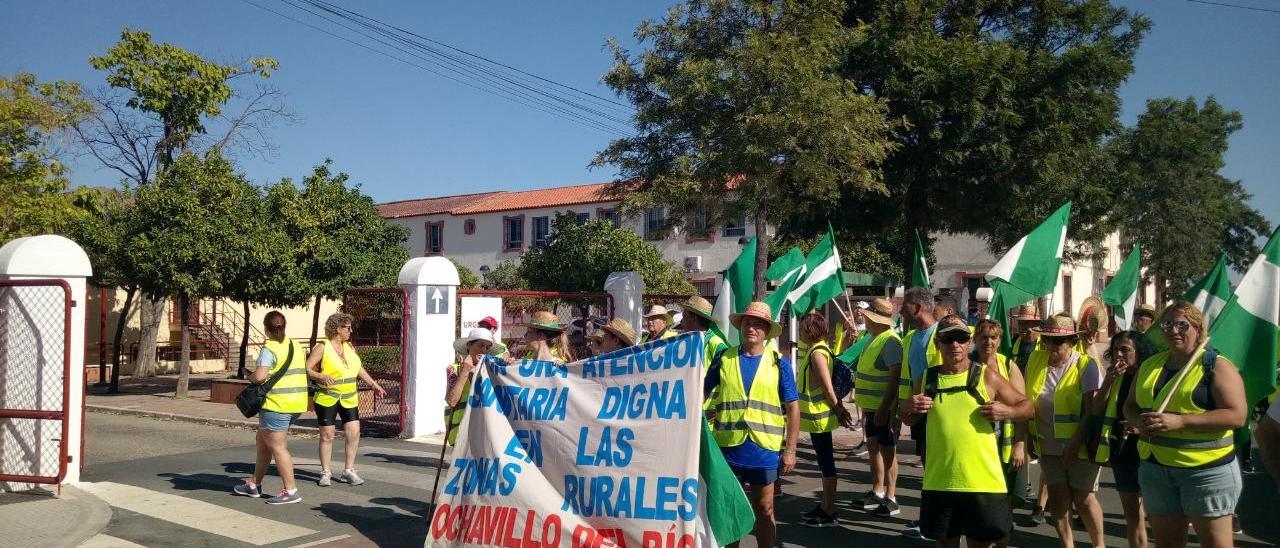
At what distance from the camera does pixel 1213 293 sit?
6070mm

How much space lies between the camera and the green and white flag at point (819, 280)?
444 inches

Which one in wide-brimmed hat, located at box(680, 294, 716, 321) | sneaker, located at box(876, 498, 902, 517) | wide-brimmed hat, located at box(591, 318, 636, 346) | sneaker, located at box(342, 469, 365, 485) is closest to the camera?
wide-brimmed hat, located at box(680, 294, 716, 321)

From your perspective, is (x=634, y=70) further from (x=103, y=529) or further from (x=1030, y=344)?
(x=103, y=529)

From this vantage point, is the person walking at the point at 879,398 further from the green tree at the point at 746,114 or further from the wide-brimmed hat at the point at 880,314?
the green tree at the point at 746,114

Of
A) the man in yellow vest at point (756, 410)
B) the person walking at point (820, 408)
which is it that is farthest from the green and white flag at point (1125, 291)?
the man in yellow vest at point (756, 410)

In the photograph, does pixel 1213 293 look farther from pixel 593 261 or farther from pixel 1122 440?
pixel 593 261

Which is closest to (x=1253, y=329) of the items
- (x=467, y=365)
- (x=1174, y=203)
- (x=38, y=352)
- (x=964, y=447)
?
(x=964, y=447)

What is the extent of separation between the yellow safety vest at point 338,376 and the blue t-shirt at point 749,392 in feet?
13.3

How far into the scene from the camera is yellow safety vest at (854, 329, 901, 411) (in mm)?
8281

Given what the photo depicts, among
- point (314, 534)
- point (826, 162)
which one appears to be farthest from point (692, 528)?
point (826, 162)

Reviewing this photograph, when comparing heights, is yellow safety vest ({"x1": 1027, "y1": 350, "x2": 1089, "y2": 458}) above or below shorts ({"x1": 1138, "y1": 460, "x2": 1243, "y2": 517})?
above

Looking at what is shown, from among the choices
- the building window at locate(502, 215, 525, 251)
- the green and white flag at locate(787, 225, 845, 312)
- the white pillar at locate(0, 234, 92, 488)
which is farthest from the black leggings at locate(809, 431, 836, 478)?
the building window at locate(502, 215, 525, 251)

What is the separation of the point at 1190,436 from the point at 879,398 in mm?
3571

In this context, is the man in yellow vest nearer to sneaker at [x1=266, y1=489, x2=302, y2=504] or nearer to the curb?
sneaker at [x1=266, y1=489, x2=302, y2=504]
